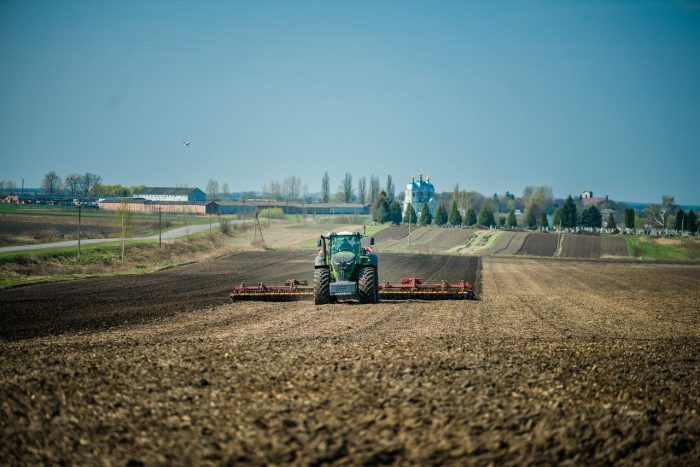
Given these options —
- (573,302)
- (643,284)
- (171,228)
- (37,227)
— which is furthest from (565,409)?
(171,228)

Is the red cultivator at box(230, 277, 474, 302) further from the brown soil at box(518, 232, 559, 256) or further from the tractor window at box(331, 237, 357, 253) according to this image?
the brown soil at box(518, 232, 559, 256)

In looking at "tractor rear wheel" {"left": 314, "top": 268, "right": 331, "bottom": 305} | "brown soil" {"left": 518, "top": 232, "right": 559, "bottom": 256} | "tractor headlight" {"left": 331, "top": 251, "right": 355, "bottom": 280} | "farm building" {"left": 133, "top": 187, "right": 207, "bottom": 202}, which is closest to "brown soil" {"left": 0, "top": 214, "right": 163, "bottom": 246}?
"tractor rear wheel" {"left": 314, "top": 268, "right": 331, "bottom": 305}

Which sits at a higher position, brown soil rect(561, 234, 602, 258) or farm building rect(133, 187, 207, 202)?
farm building rect(133, 187, 207, 202)

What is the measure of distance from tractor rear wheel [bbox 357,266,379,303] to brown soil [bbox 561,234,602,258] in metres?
51.5

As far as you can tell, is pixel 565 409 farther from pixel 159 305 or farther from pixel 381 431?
pixel 159 305

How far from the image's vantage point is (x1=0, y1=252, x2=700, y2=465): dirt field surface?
316 inches

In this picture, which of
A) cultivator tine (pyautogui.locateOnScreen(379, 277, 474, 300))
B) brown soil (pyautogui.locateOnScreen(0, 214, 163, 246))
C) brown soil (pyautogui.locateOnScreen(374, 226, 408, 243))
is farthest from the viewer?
brown soil (pyautogui.locateOnScreen(374, 226, 408, 243))

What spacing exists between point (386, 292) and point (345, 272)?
10.1ft

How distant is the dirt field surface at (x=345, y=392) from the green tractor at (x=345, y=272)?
422 centimetres

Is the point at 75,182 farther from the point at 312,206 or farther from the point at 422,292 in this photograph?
the point at 312,206

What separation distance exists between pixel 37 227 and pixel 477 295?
50508 mm

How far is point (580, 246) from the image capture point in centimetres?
7938

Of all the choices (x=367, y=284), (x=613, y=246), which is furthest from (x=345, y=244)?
(x=613, y=246)

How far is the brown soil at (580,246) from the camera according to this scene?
73.0m
